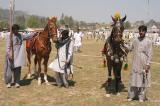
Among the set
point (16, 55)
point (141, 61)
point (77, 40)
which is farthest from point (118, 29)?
point (77, 40)

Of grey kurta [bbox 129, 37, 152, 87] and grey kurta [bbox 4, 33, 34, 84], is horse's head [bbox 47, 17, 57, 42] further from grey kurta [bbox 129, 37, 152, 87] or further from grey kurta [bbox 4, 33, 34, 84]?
grey kurta [bbox 129, 37, 152, 87]

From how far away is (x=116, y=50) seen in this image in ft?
34.0

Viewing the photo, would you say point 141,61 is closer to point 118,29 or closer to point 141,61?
point 141,61

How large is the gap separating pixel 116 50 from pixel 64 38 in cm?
212

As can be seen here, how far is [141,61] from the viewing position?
9688 mm

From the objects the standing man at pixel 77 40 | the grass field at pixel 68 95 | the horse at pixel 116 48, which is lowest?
the grass field at pixel 68 95

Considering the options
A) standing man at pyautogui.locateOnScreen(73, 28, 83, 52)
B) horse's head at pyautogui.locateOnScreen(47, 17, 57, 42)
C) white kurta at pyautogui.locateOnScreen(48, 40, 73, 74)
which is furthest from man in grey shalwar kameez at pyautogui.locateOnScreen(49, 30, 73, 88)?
standing man at pyautogui.locateOnScreen(73, 28, 83, 52)

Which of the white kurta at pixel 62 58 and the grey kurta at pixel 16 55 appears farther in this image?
the white kurta at pixel 62 58

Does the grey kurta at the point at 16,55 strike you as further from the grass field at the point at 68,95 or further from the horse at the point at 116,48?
the horse at the point at 116,48

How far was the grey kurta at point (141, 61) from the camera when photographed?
380 inches

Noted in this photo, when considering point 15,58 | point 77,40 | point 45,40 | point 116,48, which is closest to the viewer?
point 116,48

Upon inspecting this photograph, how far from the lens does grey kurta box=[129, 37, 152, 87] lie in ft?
31.7

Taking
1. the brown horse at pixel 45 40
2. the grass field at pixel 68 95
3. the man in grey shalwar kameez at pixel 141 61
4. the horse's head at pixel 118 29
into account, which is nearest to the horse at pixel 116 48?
the horse's head at pixel 118 29

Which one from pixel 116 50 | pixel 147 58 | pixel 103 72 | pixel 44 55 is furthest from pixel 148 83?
pixel 103 72
